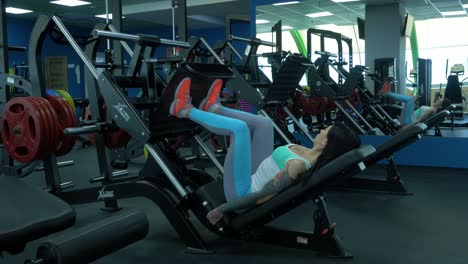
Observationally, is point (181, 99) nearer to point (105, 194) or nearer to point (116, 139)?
point (105, 194)

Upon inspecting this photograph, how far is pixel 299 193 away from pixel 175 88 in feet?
3.56

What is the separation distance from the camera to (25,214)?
1.30m

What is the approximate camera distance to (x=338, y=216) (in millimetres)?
3742

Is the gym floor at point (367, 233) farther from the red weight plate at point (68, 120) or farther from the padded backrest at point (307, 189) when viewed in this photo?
the red weight plate at point (68, 120)

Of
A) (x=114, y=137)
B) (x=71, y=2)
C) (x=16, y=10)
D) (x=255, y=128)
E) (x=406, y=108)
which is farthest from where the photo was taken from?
(x=16, y=10)

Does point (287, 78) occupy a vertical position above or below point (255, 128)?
above

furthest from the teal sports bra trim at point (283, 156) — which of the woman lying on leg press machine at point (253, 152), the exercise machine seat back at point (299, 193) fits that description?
the exercise machine seat back at point (299, 193)

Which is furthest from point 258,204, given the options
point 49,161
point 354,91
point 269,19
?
point 269,19

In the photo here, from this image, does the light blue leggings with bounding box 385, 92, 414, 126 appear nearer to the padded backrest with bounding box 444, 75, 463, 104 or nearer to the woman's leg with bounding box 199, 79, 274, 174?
the padded backrest with bounding box 444, 75, 463, 104

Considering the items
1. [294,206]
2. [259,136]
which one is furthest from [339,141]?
[259,136]

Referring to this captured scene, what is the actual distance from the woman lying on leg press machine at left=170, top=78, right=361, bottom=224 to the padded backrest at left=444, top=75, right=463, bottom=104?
5113 millimetres

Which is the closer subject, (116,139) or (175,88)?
(175,88)

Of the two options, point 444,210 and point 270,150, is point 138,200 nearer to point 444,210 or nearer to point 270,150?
point 270,150

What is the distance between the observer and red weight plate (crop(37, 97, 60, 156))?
3320mm
